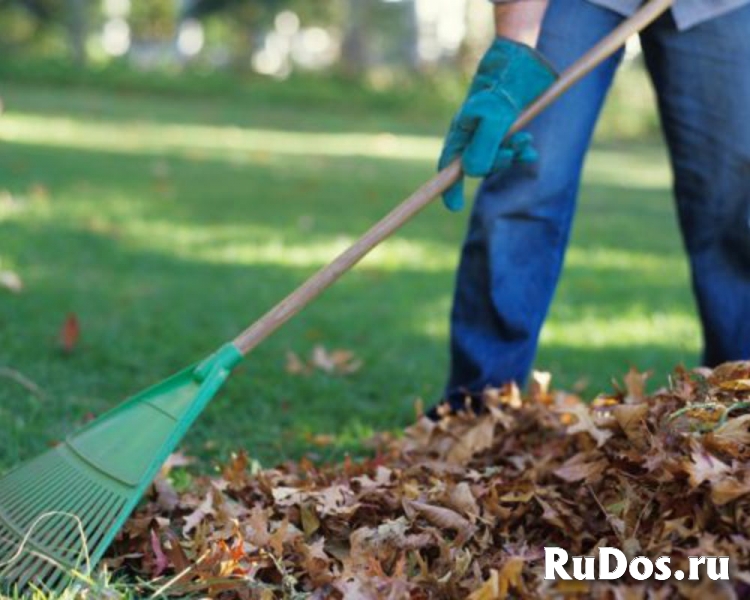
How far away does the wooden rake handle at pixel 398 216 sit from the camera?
2.54 meters

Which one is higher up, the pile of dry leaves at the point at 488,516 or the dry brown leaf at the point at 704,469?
the dry brown leaf at the point at 704,469

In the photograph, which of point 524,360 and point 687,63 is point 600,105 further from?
point 524,360

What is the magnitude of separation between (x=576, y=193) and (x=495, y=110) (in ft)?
1.67

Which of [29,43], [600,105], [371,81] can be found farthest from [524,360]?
[29,43]

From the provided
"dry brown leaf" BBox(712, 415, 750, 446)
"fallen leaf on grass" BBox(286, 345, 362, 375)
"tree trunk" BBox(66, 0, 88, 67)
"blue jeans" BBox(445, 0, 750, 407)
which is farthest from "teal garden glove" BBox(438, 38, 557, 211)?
"tree trunk" BBox(66, 0, 88, 67)

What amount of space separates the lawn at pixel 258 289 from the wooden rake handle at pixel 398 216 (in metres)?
0.67

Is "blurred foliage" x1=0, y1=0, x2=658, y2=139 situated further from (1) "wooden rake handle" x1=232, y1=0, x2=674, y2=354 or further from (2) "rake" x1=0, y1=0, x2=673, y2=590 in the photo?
(2) "rake" x1=0, y1=0, x2=673, y2=590

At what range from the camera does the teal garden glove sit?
2.67 meters

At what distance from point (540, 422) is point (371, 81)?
21.4 m

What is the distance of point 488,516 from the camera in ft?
7.69

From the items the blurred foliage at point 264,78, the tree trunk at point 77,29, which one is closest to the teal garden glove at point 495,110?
the blurred foliage at point 264,78

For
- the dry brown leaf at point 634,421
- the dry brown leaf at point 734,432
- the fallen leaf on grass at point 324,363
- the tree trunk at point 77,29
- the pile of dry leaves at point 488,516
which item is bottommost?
the fallen leaf on grass at point 324,363

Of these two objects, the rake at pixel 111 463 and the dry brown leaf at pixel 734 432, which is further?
the rake at pixel 111 463

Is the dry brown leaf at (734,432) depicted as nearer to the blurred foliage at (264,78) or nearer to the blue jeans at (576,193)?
the blue jeans at (576,193)
